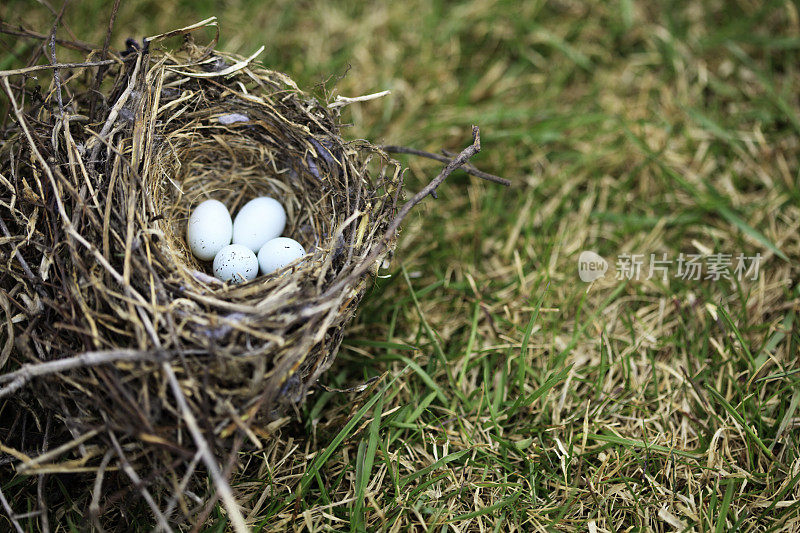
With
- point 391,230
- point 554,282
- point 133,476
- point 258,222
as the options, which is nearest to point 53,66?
point 258,222

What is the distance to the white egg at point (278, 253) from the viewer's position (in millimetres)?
2172

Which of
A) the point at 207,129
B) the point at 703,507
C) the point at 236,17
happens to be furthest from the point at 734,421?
the point at 236,17

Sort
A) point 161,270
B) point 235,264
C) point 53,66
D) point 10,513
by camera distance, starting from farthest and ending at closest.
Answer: point 235,264 → point 53,66 → point 161,270 → point 10,513

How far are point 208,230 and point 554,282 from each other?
1.54m

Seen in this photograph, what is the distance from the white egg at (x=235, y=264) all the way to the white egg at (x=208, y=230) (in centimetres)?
7

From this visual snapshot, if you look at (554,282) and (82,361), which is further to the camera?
(554,282)

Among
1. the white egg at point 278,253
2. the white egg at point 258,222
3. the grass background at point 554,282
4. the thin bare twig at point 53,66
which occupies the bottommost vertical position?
the grass background at point 554,282

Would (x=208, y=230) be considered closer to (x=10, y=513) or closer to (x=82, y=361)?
(x=82, y=361)

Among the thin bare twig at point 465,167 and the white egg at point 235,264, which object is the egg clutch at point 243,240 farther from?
the thin bare twig at point 465,167

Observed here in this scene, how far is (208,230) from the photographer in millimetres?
2221

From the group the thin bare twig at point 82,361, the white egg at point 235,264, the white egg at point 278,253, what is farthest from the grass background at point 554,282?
the thin bare twig at point 82,361

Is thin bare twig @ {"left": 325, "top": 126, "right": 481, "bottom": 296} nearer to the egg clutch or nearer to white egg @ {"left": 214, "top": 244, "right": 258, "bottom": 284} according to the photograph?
the egg clutch

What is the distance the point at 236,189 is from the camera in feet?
8.24

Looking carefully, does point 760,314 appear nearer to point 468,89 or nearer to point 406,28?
point 468,89
